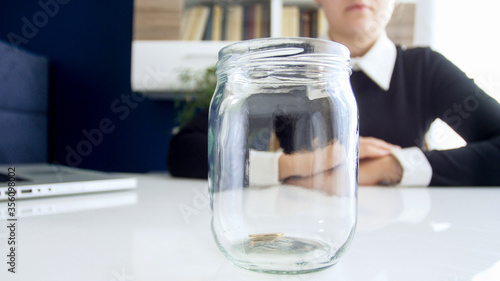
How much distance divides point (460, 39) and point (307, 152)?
1828mm

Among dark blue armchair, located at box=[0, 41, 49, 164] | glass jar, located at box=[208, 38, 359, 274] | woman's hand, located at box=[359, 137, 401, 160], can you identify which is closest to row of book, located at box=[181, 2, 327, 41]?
dark blue armchair, located at box=[0, 41, 49, 164]

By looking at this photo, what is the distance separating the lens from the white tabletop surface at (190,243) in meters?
0.24

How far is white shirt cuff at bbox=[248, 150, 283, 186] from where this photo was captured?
0.95 ft

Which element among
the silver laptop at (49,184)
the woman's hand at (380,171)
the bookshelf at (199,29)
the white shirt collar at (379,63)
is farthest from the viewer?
the bookshelf at (199,29)

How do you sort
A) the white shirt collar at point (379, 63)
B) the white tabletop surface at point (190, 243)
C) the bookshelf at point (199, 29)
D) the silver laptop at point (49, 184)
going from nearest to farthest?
the white tabletop surface at point (190, 243) < the silver laptop at point (49, 184) < the white shirt collar at point (379, 63) < the bookshelf at point (199, 29)

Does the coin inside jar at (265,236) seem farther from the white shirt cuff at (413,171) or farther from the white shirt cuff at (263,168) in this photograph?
the white shirt cuff at (413,171)

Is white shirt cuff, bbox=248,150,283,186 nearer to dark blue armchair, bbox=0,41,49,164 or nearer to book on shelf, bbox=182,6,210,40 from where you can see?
book on shelf, bbox=182,6,210,40

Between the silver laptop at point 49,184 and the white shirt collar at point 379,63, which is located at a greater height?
the white shirt collar at point 379,63

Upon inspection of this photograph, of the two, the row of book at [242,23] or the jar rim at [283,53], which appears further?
the row of book at [242,23]

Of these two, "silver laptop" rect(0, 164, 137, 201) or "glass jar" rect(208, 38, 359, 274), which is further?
"silver laptop" rect(0, 164, 137, 201)

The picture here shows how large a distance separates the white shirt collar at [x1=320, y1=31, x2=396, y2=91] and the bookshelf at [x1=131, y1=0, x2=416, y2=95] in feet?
1.61

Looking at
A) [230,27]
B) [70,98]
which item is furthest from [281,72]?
[70,98]

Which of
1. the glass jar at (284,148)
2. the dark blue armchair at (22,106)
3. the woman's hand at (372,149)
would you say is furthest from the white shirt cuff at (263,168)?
the dark blue armchair at (22,106)

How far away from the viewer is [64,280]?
23 cm
